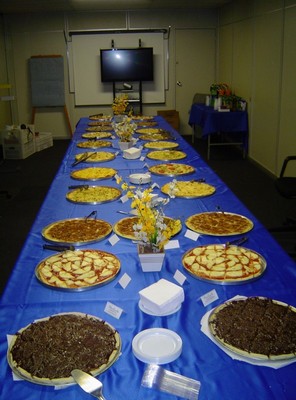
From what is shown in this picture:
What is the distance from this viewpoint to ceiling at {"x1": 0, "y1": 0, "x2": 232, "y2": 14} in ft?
22.2

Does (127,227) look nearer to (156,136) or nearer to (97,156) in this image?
(97,156)

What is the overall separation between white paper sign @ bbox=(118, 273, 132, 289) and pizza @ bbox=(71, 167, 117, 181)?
4.56ft

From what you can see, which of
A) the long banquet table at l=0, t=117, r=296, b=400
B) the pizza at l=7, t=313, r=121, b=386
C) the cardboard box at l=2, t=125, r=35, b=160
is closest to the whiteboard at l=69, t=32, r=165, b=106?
the cardboard box at l=2, t=125, r=35, b=160

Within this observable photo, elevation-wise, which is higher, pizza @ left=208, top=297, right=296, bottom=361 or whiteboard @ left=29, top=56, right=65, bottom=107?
whiteboard @ left=29, top=56, right=65, bottom=107

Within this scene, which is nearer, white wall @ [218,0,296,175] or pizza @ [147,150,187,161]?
pizza @ [147,150,187,161]

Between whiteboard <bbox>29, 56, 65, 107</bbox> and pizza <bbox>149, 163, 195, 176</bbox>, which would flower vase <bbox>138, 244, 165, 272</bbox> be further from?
whiteboard <bbox>29, 56, 65, 107</bbox>

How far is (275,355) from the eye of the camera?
1138mm

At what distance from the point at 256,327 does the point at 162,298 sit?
12.2 inches

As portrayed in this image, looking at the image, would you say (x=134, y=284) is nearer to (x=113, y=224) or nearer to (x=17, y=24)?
(x=113, y=224)

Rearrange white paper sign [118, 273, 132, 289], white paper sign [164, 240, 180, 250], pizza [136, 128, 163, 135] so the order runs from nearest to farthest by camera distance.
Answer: white paper sign [118, 273, 132, 289] → white paper sign [164, 240, 180, 250] → pizza [136, 128, 163, 135]

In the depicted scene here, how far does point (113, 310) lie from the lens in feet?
4.60

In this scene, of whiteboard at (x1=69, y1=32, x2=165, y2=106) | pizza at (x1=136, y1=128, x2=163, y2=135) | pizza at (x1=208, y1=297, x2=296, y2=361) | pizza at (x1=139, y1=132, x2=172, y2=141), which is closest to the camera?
pizza at (x1=208, y1=297, x2=296, y2=361)

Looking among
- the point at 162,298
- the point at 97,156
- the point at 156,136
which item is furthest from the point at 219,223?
the point at 156,136

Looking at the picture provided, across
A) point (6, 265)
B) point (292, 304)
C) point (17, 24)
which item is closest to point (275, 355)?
point (292, 304)
